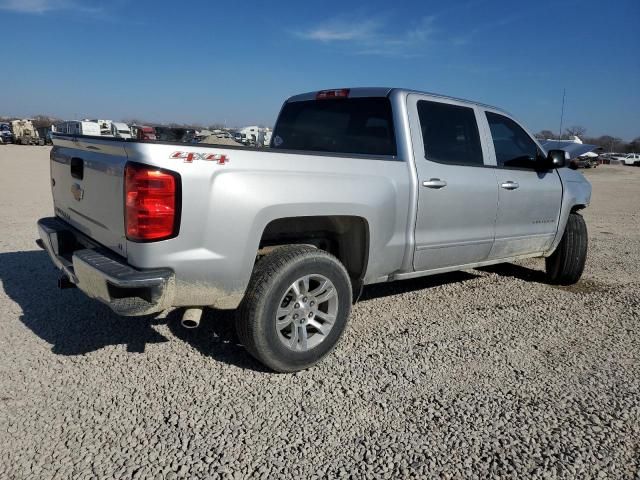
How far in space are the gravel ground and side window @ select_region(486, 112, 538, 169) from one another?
1379 mm

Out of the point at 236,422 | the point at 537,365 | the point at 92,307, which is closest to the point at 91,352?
the point at 92,307

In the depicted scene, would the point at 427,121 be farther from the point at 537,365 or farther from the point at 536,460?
the point at 536,460

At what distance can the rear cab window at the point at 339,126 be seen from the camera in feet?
13.1

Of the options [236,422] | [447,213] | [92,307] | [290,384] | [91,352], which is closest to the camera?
[236,422]

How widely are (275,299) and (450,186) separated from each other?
1.77 metres

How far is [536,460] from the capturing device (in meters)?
2.49

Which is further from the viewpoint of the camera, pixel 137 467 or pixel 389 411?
pixel 389 411

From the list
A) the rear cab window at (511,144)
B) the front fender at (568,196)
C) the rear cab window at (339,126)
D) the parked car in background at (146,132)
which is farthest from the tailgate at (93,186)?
the front fender at (568,196)

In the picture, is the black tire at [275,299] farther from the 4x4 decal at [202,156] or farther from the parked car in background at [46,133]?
the parked car in background at [46,133]

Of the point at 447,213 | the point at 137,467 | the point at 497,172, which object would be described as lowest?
the point at 137,467

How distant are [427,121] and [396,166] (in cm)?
65

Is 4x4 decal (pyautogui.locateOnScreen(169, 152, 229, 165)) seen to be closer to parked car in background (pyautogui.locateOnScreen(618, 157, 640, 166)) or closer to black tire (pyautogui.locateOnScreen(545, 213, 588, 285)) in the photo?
black tire (pyautogui.locateOnScreen(545, 213, 588, 285))

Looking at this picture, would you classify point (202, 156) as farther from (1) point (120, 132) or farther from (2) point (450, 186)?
(1) point (120, 132)

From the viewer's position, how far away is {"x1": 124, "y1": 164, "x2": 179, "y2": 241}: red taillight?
103 inches
